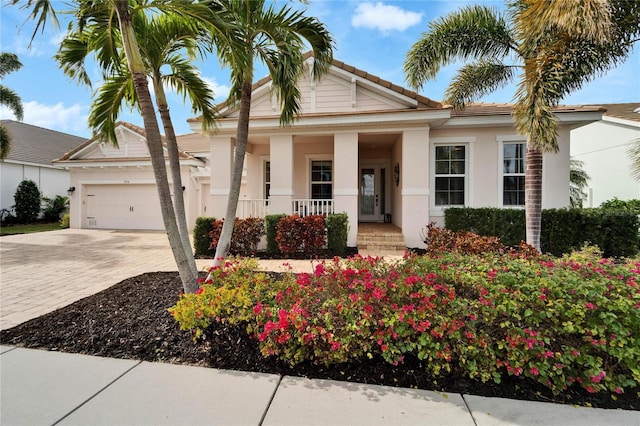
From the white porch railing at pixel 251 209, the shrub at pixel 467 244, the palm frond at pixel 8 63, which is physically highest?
the palm frond at pixel 8 63

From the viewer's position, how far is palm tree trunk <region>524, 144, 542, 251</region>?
641 centimetres

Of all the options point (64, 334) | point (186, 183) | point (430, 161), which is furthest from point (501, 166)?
point (186, 183)

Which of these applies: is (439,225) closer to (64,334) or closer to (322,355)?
(322,355)

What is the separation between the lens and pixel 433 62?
Result: 7.08 meters

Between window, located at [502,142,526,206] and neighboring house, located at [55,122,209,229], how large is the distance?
13123 mm

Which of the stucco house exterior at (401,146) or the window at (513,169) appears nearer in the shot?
the stucco house exterior at (401,146)

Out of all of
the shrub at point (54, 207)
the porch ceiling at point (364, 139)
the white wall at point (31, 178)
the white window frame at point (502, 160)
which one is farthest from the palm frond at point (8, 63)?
the white window frame at point (502, 160)

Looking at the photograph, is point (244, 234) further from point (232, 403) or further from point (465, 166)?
point (465, 166)

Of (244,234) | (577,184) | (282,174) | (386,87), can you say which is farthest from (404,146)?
(577,184)

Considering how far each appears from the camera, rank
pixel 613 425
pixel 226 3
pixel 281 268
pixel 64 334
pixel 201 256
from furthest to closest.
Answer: pixel 201 256 < pixel 281 268 < pixel 226 3 < pixel 64 334 < pixel 613 425

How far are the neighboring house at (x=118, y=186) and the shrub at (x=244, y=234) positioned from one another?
7.10 m

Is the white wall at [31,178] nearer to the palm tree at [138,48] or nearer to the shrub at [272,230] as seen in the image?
the shrub at [272,230]

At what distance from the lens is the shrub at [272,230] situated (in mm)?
7820

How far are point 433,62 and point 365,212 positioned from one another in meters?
6.57
